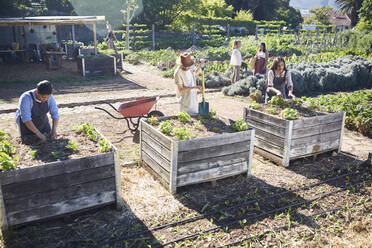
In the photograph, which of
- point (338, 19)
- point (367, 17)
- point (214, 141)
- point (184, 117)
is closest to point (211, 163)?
point (214, 141)

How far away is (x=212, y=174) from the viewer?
5.02m

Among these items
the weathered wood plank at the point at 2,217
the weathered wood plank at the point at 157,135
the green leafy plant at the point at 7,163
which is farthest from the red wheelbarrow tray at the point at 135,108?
the weathered wood plank at the point at 2,217

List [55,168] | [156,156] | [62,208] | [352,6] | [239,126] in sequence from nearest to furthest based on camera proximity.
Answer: [55,168] < [62,208] < [156,156] < [239,126] < [352,6]

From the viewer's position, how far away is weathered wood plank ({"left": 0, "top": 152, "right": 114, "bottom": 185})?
368 cm

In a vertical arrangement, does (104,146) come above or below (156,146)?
above

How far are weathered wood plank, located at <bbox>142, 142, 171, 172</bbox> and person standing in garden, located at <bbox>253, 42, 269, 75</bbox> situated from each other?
22.0 feet

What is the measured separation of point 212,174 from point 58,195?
7.06 ft

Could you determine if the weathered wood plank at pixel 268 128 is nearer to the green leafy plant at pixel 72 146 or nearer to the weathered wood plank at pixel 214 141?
the weathered wood plank at pixel 214 141

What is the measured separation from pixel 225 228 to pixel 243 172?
138 centimetres

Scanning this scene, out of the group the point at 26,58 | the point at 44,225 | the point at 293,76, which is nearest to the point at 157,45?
the point at 26,58

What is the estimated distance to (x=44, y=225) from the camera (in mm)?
4055

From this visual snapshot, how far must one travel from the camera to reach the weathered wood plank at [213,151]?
4.76 meters

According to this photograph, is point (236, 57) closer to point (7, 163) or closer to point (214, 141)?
point (214, 141)

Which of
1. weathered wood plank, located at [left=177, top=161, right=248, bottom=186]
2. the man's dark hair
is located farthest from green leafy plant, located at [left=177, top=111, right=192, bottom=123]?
the man's dark hair
